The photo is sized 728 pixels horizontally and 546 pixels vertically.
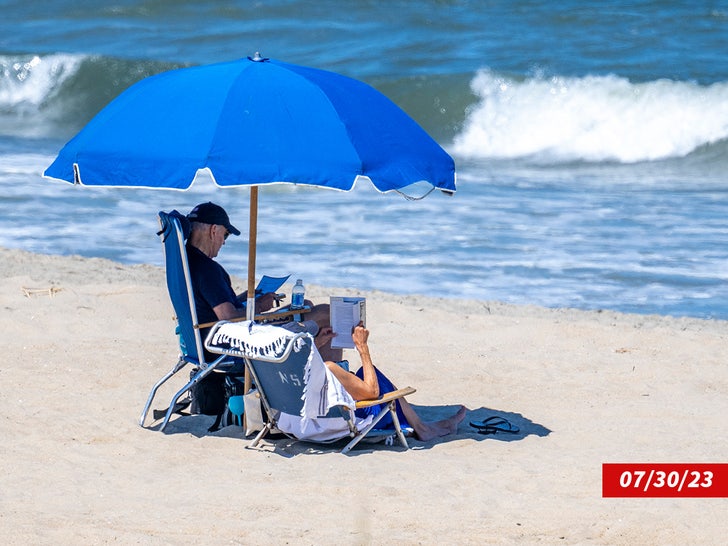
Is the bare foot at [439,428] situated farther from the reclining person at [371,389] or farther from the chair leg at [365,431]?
the chair leg at [365,431]

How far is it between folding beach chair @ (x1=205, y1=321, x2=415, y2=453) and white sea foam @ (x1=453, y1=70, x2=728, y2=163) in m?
12.7

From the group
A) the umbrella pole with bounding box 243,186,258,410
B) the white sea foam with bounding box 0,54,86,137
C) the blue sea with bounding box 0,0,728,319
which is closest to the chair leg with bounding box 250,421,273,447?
the umbrella pole with bounding box 243,186,258,410

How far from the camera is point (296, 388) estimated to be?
5.27m

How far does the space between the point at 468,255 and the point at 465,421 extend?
4.89m

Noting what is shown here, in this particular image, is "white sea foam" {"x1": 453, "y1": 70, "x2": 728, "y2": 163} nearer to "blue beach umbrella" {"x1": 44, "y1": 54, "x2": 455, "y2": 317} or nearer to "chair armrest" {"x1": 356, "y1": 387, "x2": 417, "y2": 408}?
"chair armrest" {"x1": 356, "y1": 387, "x2": 417, "y2": 408}

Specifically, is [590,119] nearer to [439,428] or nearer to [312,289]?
[312,289]

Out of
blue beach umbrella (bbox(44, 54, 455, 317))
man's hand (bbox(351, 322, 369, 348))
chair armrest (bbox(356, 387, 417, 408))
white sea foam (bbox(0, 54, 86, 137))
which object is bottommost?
chair armrest (bbox(356, 387, 417, 408))

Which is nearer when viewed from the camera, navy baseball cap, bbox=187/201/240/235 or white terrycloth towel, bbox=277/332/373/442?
white terrycloth towel, bbox=277/332/373/442

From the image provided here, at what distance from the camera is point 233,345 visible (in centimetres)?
519

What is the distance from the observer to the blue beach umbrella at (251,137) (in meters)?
4.76

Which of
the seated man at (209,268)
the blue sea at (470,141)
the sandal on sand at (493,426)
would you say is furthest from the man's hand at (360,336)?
the blue sea at (470,141)

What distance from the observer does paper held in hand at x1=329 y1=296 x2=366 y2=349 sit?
5.49 m

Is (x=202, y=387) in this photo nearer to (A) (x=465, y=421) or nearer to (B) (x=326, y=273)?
(A) (x=465, y=421)

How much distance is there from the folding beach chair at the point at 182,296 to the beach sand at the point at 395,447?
0.34 metres
